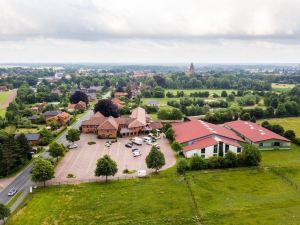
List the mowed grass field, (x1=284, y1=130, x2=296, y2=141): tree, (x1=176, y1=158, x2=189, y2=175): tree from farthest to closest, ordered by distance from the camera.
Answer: (x1=284, y1=130, x2=296, y2=141): tree → (x1=176, y1=158, x2=189, y2=175): tree → the mowed grass field

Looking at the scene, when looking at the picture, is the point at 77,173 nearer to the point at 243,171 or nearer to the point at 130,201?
the point at 130,201

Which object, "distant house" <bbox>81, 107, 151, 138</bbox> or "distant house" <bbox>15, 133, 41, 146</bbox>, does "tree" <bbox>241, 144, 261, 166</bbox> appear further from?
"distant house" <bbox>15, 133, 41, 146</bbox>

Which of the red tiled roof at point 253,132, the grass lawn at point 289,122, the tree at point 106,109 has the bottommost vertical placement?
the grass lawn at point 289,122

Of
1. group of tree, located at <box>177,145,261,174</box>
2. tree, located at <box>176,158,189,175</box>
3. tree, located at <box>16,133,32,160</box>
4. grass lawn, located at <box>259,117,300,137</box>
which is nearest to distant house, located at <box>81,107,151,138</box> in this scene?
tree, located at <box>16,133,32,160</box>

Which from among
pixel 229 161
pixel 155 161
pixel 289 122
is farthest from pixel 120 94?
pixel 155 161

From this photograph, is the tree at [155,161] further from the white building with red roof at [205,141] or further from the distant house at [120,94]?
the distant house at [120,94]

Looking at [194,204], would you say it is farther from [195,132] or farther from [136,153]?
[195,132]

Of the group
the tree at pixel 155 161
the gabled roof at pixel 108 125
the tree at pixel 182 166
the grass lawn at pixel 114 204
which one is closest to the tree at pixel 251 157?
the tree at pixel 182 166
